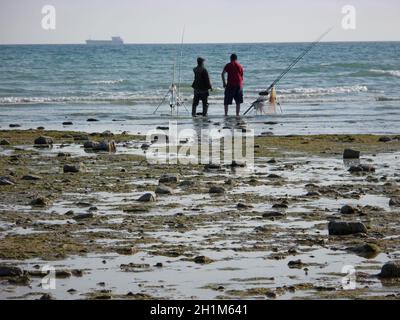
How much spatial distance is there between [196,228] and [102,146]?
725 centimetres

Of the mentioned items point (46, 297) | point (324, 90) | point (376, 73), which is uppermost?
point (46, 297)

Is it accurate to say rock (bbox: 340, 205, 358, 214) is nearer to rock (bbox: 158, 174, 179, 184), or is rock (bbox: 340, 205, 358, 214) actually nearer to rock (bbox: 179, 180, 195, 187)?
rock (bbox: 179, 180, 195, 187)

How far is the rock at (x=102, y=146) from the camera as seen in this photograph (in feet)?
55.9

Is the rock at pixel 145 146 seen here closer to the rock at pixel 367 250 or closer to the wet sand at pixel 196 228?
the wet sand at pixel 196 228

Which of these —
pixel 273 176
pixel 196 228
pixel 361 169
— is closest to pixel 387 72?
pixel 361 169

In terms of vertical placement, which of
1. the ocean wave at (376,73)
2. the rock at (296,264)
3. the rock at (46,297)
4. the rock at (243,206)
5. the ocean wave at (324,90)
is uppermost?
the rock at (243,206)

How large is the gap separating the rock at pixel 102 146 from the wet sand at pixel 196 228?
1044 mm

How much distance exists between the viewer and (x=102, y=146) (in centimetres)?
1714

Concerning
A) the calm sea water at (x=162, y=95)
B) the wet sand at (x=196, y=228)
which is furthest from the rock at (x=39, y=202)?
the calm sea water at (x=162, y=95)

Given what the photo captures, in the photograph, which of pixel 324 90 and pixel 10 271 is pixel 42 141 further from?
pixel 324 90

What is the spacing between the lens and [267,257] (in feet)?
28.9

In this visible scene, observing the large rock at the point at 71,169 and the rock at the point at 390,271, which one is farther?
the large rock at the point at 71,169
